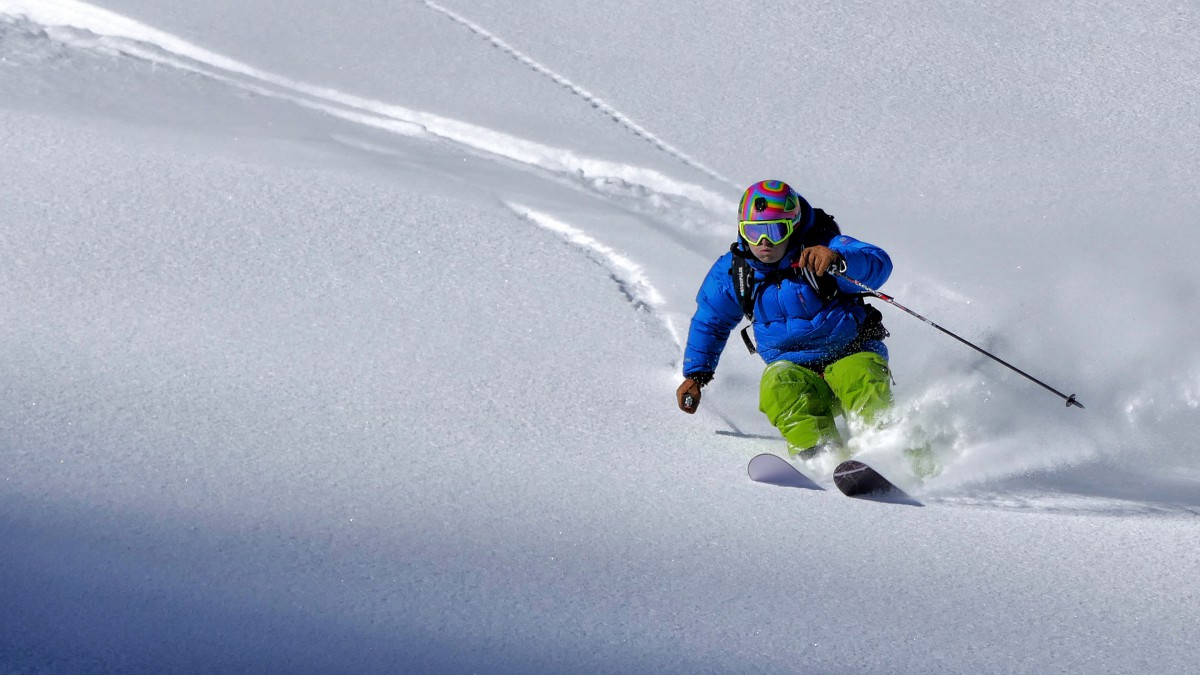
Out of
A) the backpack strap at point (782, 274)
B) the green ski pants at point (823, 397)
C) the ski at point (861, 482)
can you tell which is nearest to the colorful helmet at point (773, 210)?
the backpack strap at point (782, 274)

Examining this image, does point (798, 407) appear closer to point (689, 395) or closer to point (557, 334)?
point (689, 395)

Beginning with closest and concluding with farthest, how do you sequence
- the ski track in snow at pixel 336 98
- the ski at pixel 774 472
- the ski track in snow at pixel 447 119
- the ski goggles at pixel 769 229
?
1. the ski at pixel 774 472
2. the ski goggles at pixel 769 229
3. the ski track in snow at pixel 447 119
4. the ski track in snow at pixel 336 98

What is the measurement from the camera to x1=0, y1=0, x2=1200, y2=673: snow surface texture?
Result: 3.23 metres

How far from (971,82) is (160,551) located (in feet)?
27.2

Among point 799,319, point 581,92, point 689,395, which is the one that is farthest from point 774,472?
point 581,92

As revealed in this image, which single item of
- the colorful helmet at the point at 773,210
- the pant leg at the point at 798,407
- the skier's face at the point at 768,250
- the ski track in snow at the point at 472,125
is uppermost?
the ski track in snow at the point at 472,125

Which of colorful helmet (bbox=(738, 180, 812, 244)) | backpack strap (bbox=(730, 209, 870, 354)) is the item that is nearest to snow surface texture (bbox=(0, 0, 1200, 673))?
backpack strap (bbox=(730, 209, 870, 354))

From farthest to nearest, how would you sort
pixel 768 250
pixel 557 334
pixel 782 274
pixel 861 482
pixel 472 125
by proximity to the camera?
pixel 472 125, pixel 557 334, pixel 782 274, pixel 768 250, pixel 861 482

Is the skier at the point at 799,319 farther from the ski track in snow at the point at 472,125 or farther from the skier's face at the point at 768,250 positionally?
the ski track in snow at the point at 472,125

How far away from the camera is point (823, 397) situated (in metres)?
5.04

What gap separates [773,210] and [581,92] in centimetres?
503

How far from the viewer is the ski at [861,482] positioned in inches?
176

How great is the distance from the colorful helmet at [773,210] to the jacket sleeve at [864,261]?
0.71ft

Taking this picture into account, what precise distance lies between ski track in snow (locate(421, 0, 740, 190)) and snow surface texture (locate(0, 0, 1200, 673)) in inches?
1.8
